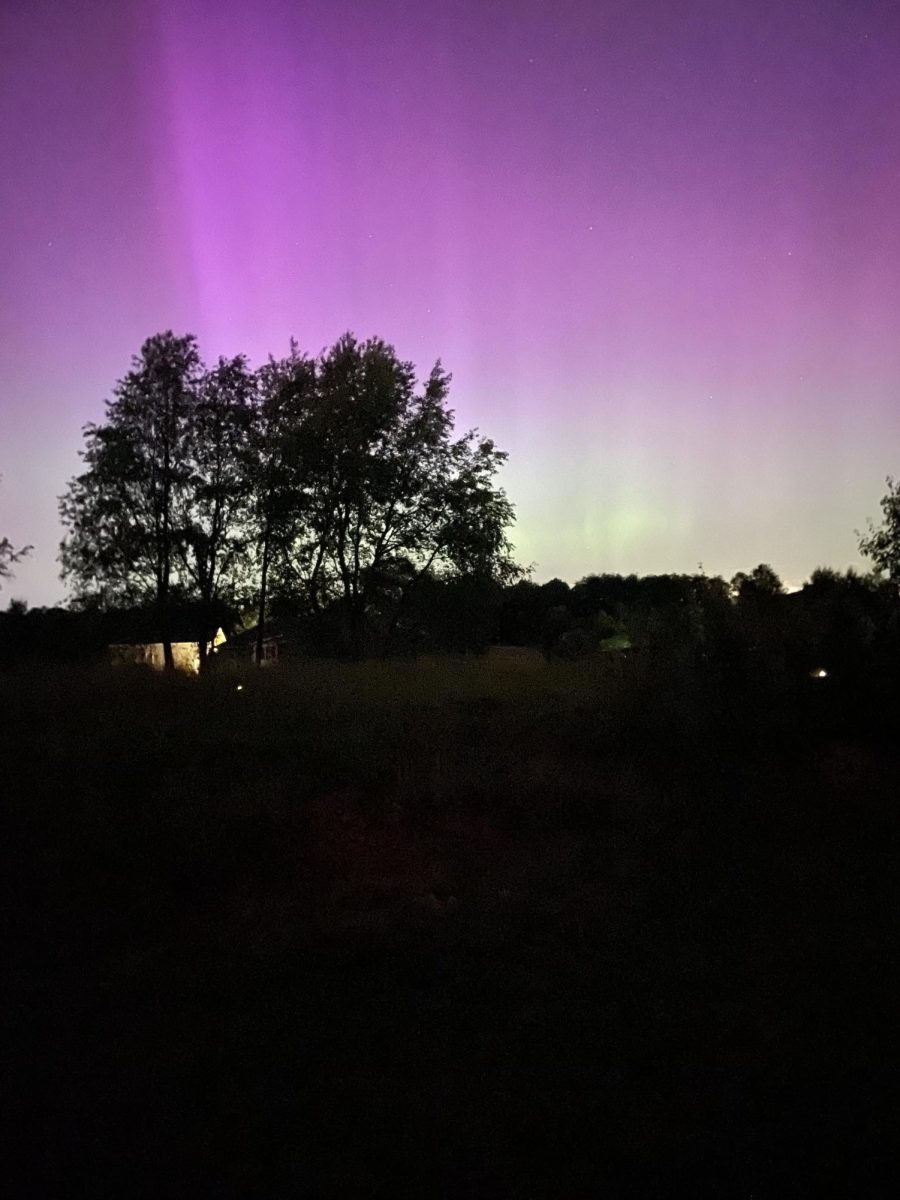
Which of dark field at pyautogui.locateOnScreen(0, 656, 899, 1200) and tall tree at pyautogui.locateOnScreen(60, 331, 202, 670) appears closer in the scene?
dark field at pyautogui.locateOnScreen(0, 656, 899, 1200)

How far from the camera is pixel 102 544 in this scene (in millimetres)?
29469

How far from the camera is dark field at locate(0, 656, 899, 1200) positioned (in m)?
4.70

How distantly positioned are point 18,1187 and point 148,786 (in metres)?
5.83

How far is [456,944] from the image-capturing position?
7.04m

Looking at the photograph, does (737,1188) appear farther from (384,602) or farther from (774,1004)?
(384,602)

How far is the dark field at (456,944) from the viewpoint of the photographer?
4.70m

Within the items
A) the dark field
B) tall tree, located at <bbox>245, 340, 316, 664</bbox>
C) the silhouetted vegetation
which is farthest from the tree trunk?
the dark field

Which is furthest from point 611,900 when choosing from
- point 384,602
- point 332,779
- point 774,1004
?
point 384,602

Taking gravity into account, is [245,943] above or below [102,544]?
below

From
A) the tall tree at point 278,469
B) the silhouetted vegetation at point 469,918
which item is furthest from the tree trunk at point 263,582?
the silhouetted vegetation at point 469,918

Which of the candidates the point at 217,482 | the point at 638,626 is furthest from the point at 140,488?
the point at 638,626

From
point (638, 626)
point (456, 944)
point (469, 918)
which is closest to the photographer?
point (456, 944)

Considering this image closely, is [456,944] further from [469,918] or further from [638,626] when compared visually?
[638,626]

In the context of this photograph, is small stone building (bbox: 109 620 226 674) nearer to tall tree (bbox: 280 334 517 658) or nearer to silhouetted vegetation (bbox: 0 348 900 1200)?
tall tree (bbox: 280 334 517 658)
